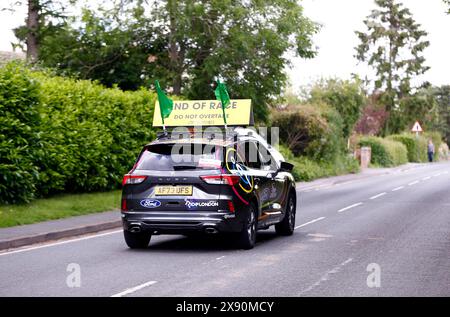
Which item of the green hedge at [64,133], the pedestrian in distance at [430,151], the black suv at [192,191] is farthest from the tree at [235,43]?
the pedestrian in distance at [430,151]

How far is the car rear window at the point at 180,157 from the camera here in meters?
12.1

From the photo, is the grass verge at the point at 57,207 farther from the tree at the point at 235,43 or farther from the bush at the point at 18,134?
the tree at the point at 235,43

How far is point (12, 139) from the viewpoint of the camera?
17.0 m

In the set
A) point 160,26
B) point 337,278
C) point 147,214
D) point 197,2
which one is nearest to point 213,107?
point 147,214

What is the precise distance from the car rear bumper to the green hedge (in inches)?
220

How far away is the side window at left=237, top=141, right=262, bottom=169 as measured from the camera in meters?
12.9

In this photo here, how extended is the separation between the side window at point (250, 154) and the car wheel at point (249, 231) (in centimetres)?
83

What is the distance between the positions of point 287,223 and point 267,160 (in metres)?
1.46

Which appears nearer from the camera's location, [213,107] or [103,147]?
[213,107]

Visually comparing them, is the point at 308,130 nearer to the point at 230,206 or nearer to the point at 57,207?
the point at 57,207

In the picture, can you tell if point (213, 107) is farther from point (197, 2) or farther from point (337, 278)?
point (197, 2)

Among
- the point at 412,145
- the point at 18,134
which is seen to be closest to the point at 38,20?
the point at 18,134

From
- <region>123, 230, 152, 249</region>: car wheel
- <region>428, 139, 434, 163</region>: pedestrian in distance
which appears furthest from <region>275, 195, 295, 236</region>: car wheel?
<region>428, 139, 434, 163</region>: pedestrian in distance
